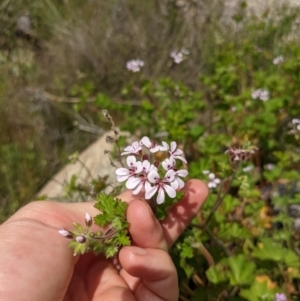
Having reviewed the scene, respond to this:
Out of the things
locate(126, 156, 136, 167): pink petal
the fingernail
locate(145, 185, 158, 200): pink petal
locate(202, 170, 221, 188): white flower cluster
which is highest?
locate(126, 156, 136, 167): pink petal

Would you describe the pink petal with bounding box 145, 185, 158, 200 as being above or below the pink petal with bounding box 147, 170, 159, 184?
below

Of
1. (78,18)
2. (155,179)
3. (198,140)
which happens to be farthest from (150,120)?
(78,18)

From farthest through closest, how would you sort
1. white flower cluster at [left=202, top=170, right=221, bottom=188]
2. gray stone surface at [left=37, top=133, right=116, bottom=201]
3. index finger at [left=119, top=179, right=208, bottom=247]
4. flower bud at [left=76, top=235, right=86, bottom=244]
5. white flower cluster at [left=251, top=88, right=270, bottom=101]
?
gray stone surface at [left=37, top=133, right=116, bottom=201] → white flower cluster at [left=251, top=88, right=270, bottom=101] → white flower cluster at [left=202, top=170, right=221, bottom=188] → index finger at [left=119, top=179, right=208, bottom=247] → flower bud at [left=76, top=235, right=86, bottom=244]

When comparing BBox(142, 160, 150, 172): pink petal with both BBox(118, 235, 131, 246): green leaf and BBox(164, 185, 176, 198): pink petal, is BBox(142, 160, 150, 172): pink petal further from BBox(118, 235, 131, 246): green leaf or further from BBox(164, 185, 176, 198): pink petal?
BBox(118, 235, 131, 246): green leaf

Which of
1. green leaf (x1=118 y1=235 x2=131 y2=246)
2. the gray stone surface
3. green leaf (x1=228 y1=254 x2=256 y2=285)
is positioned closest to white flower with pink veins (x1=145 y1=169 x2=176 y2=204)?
green leaf (x1=118 y1=235 x2=131 y2=246)

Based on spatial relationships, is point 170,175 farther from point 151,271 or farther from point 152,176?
point 151,271

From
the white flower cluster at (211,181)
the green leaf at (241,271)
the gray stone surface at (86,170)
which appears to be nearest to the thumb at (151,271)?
the green leaf at (241,271)

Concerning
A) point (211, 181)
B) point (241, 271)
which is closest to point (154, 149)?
point (241, 271)

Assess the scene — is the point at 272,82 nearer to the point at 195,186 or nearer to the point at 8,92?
the point at 195,186
